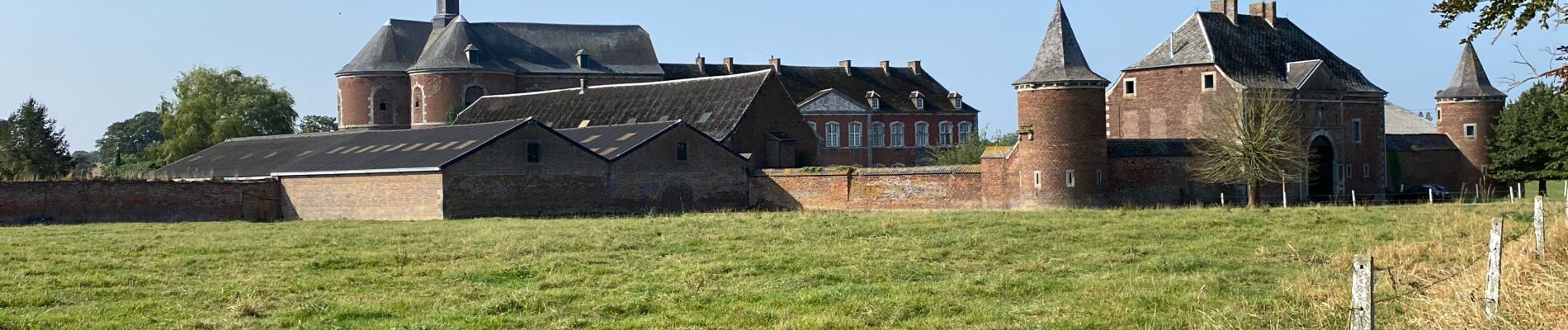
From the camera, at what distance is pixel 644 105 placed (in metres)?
54.4

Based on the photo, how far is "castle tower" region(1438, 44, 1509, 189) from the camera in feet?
180

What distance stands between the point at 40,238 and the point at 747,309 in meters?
16.4

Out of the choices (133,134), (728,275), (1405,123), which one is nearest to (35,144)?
(728,275)

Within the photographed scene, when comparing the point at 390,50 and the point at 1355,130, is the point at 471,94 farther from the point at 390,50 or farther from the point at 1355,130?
the point at 1355,130

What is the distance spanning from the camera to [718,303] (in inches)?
551

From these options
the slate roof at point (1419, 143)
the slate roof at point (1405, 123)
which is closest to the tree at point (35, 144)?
the slate roof at point (1419, 143)

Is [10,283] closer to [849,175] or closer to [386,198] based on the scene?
[386,198]

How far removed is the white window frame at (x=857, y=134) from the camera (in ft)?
225

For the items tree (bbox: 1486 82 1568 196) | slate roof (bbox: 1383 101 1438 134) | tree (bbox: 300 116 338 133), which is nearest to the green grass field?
tree (bbox: 1486 82 1568 196)

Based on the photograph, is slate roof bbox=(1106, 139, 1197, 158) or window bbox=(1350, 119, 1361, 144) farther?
window bbox=(1350, 119, 1361, 144)

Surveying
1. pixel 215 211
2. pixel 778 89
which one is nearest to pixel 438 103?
pixel 778 89

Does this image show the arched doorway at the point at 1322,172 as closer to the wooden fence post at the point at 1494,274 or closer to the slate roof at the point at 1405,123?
the slate roof at the point at 1405,123

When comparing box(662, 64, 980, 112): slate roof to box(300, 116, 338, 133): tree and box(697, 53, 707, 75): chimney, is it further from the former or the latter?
box(300, 116, 338, 133): tree

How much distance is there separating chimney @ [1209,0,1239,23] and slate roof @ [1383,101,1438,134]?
2680 cm
